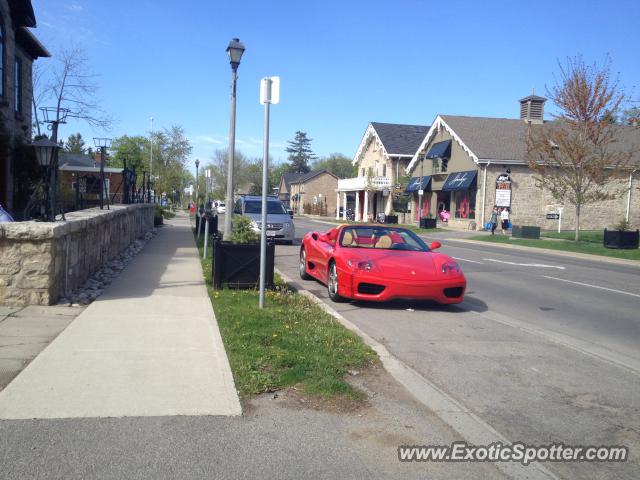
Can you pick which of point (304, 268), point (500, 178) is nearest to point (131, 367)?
point (304, 268)

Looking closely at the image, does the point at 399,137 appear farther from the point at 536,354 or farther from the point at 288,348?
the point at 288,348

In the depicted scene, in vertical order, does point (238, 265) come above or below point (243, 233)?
below

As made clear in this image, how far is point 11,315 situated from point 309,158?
114 metres

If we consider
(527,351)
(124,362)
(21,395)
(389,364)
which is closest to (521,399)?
(389,364)

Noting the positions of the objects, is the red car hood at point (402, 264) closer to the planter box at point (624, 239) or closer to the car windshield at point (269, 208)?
the car windshield at point (269, 208)

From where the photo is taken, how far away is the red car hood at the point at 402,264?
888 centimetres

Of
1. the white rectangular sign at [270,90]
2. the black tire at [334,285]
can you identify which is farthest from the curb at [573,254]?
the white rectangular sign at [270,90]

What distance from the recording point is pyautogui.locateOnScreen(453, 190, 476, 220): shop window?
38156 mm

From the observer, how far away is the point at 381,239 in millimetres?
10359

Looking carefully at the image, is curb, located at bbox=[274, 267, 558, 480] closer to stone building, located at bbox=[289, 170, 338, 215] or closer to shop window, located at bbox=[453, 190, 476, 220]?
shop window, located at bbox=[453, 190, 476, 220]

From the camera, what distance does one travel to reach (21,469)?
11.6 feet

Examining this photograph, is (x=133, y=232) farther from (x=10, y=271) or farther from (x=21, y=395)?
(x=21, y=395)

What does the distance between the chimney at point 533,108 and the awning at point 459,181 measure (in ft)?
22.1

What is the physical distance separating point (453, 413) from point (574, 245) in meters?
23.2
